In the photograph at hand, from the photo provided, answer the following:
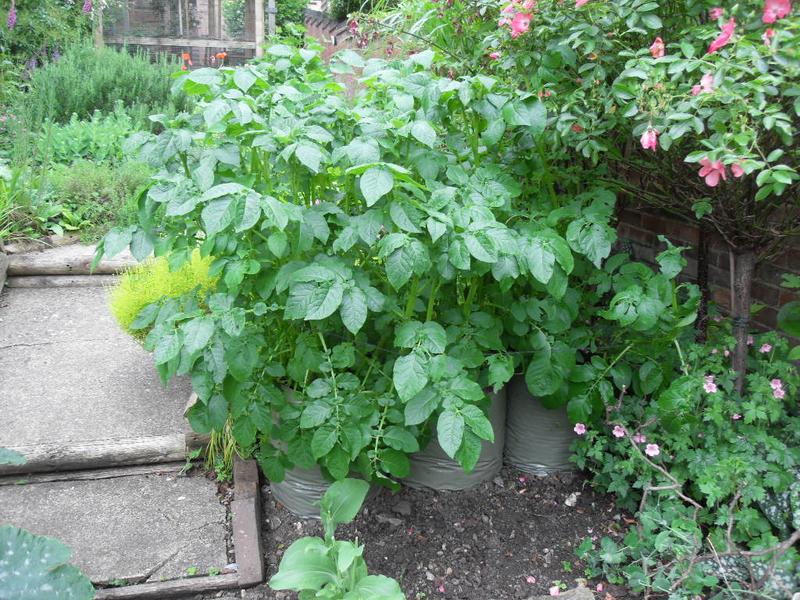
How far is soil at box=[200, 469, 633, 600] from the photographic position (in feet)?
6.85

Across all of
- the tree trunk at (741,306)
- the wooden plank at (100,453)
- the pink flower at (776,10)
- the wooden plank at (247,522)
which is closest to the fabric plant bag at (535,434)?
the tree trunk at (741,306)

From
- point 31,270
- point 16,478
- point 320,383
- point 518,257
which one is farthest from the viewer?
point 31,270

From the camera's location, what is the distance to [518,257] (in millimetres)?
1830

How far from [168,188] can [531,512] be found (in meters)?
1.57

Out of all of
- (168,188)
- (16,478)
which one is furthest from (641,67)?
(16,478)

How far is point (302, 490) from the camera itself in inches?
90.8

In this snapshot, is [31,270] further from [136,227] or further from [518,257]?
[518,257]

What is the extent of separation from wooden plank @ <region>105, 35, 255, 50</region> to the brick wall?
289 inches

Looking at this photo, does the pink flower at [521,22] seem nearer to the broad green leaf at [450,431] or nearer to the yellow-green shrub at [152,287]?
the broad green leaf at [450,431]

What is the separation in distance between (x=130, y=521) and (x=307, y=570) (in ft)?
2.90

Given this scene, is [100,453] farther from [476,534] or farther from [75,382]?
[476,534]

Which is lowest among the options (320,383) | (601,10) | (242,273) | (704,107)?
(320,383)

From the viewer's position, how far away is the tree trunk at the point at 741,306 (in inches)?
87.7

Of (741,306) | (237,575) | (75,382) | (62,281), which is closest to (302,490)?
(237,575)
